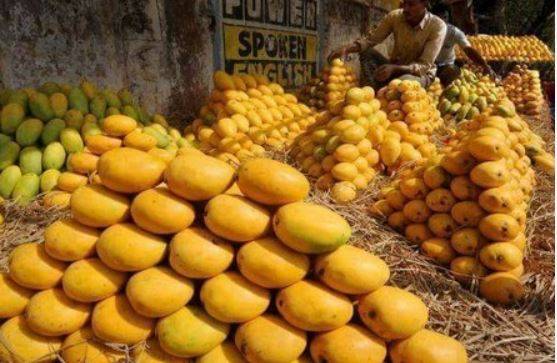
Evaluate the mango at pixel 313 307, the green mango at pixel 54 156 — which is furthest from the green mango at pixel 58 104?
the mango at pixel 313 307

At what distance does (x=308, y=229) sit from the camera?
4.93 ft

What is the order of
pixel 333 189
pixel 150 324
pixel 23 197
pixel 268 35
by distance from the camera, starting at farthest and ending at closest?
pixel 268 35 → pixel 333 189 → pixel 23 197 → pixel 150 324

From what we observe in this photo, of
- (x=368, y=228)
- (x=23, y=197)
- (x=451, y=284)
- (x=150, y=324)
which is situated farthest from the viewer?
(x=23, y=197)

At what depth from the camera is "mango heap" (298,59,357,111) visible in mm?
6352

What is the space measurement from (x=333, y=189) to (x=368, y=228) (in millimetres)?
615

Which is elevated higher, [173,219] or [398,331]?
[173,219]

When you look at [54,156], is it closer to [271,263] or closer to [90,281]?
[90,281]

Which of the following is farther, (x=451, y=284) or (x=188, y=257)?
(x=451, y=284)

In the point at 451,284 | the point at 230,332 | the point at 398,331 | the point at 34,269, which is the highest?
the point at 34,269

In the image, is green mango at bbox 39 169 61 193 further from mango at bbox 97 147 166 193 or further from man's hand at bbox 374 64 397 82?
man's hand at bbox 374 64 397 82

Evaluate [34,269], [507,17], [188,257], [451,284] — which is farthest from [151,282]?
[507,17]

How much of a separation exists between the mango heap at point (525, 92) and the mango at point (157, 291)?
8890 millimetres

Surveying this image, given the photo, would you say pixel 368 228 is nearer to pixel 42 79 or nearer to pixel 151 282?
pixel 151 282

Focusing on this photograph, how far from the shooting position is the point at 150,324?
162 centimetres
